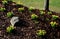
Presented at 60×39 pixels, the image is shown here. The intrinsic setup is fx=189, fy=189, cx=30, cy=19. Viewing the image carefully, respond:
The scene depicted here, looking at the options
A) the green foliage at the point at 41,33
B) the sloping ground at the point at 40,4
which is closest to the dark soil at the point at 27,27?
the green foliage at the point at 41,33

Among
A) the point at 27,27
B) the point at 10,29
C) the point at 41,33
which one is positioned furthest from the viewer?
the point at 27,27

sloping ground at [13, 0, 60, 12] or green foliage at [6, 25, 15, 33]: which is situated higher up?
sloping ground at [13, 0, 60, 12]

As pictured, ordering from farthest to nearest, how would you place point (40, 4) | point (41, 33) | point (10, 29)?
point (40, 4)
point (10, 29)
point (41, 33)

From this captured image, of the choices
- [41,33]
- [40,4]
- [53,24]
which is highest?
[40,4]

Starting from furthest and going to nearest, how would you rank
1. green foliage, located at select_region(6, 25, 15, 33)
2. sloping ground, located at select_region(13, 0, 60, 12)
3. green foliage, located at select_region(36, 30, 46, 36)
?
sloping ground, located at select_region(13, 0, 60, 12) < green foliage, located at select_region(6, 25, 15, 33) < green foliage, located at select_region(36, 30, 46, 36)

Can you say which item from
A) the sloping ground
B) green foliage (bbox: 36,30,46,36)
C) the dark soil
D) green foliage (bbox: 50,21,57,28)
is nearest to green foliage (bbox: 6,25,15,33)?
the dark soil

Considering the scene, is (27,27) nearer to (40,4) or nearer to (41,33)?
(41,33)

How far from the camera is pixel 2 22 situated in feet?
27.1

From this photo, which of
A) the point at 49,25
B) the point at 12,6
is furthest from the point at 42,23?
the point at 12,6

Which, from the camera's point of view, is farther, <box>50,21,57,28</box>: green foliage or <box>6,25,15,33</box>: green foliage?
<box>50,21,57,28</box>: green foliage

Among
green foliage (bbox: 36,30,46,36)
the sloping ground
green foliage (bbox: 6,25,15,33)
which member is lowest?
green foliage (bbox: 36,30,46,36)

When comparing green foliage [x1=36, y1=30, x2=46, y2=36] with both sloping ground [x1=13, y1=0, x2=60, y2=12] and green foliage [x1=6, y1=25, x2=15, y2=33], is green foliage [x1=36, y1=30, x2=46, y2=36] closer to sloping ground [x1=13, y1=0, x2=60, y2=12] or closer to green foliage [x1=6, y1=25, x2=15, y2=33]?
green foliage [x1=6, y1=25, x2=15, y2=33]

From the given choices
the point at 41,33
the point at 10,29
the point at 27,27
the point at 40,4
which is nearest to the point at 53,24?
the point at 41,33

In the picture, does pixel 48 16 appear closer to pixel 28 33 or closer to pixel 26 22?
pixel 26 22
